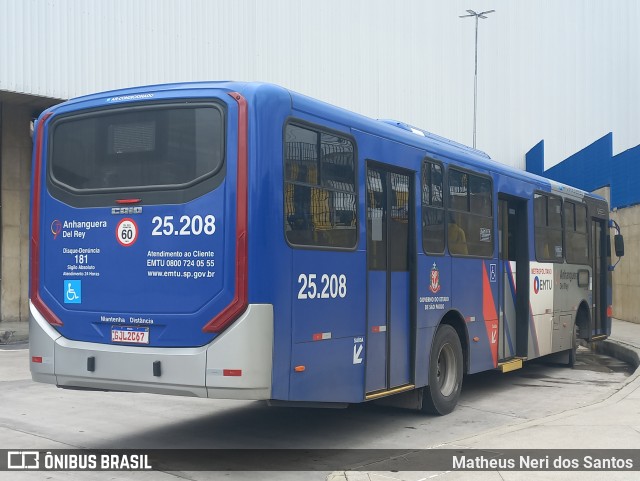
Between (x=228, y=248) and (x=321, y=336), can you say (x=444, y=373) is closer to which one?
(x=321, y=336)

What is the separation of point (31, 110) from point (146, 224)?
65.9 feet

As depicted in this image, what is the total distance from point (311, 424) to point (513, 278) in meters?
4.49

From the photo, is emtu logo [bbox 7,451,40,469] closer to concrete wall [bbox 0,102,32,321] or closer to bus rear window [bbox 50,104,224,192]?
bus rear window [bbox 50,104,224,192]

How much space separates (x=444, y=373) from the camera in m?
10.5

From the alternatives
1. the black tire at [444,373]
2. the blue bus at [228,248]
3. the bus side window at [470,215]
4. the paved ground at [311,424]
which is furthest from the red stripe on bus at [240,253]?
the bus side window at [470,215]

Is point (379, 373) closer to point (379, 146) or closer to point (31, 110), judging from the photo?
point (379, 146)

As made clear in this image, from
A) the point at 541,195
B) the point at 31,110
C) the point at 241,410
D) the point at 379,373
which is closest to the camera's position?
the point at 379,373

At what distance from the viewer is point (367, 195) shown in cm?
867

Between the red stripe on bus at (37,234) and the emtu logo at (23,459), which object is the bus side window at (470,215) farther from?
the emtu logo at (23,459)

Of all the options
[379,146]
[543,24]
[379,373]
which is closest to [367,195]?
[379,146]

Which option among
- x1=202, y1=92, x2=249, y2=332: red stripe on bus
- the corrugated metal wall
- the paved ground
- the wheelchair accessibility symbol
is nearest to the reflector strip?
x1=202, y1=92, x2=249, y2=332: red stripe on bus

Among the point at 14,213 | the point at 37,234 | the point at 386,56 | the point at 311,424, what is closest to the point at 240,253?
the point at 37,234

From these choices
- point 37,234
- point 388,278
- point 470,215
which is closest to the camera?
point 37,234

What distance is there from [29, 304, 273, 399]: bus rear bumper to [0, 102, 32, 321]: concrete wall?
19.1 metres
